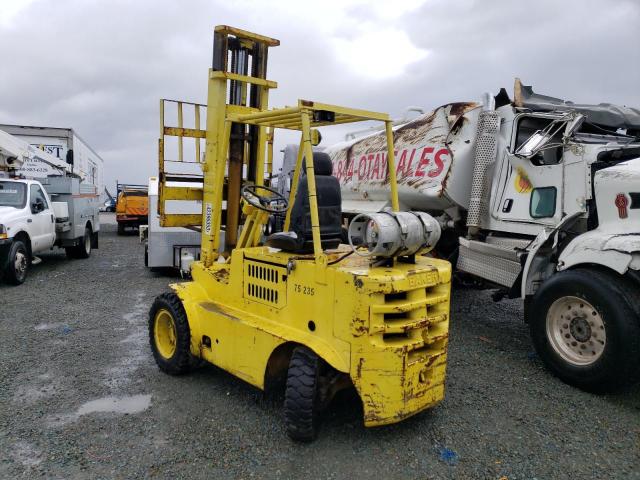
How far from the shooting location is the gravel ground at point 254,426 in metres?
3.29

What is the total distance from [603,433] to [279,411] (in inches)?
99.6

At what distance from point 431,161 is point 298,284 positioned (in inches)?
159

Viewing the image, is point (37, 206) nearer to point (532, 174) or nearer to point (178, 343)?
point (178, 343)

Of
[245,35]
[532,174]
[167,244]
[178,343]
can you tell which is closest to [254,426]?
[178,343]

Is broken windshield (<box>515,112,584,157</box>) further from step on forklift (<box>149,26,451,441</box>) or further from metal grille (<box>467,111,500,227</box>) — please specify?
step on forklift (<box>149,26,451,441</box>)

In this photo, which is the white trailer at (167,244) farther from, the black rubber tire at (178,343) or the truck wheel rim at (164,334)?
the black rubber tire at (178,343)

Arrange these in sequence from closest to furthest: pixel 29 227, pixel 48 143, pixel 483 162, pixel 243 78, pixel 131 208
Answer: pixel 243 78 < pixel 483 162 < pixel 29 227 < pixel 48 143 < pixel 131 208

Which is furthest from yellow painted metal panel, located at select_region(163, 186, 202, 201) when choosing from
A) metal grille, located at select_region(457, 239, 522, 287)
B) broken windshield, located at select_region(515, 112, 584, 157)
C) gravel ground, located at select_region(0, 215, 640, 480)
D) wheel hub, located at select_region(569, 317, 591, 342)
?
wheel hub, located at select_region(569, 317, 591, 342)

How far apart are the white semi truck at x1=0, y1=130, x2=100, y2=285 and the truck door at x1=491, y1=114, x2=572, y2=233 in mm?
8030

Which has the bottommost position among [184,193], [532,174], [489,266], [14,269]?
[14,269]

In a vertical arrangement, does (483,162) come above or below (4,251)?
above

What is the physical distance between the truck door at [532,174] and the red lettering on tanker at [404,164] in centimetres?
86

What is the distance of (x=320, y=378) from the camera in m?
3.48

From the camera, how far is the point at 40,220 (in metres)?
10.1
